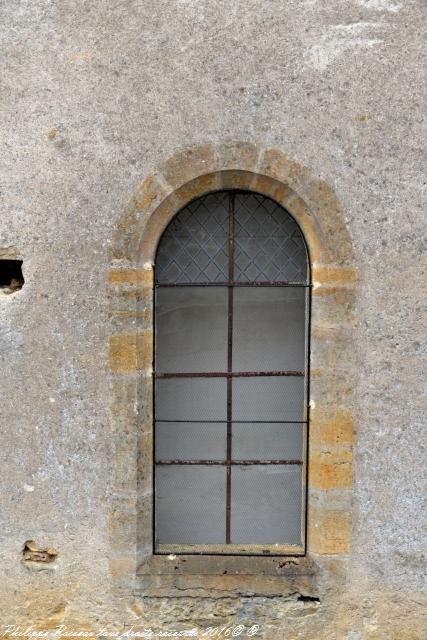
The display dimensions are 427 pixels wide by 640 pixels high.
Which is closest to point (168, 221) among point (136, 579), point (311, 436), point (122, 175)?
point (122, 175)

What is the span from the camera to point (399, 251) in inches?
130

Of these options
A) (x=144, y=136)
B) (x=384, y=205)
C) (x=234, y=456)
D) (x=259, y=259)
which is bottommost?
(x=234, y=456)

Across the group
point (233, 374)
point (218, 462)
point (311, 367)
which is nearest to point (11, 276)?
point (233, 374)

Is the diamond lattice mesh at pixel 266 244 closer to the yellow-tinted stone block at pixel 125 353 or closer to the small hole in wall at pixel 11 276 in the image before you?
the yellow-tinted stone block at pixel 125 353

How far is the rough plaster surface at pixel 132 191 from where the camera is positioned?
3250mm

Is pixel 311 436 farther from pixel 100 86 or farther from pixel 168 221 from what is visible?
pixel 100 86

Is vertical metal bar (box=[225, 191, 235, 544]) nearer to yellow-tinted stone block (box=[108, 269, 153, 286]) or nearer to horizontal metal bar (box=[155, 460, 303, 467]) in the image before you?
horizontal metal bar (box=[155, 460, 303, 467])

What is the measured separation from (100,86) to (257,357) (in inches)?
77.3

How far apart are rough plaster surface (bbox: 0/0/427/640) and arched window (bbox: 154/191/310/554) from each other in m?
0.42

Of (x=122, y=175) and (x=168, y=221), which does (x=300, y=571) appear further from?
(x=122, y=175)

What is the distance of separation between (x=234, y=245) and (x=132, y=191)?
0.74 metres

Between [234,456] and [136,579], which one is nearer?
[136,579]

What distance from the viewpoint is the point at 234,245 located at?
11.8 ft

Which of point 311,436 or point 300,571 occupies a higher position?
point 311,436
